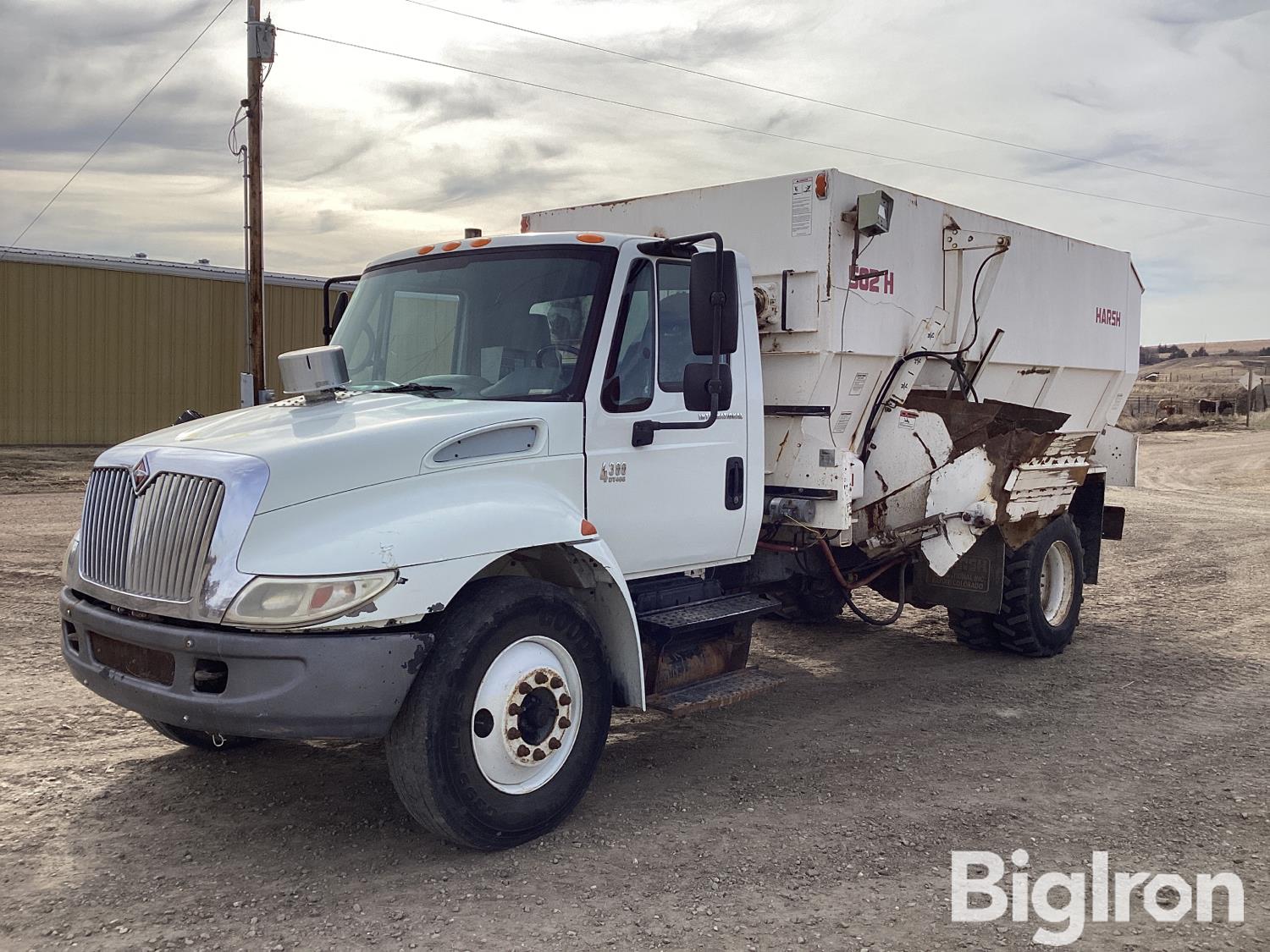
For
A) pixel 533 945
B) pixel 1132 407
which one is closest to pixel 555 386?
pixel 533 945

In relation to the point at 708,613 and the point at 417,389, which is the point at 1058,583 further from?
the point at 417,389

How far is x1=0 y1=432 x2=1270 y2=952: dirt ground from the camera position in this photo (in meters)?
3.88

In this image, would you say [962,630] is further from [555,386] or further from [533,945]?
[533,945]

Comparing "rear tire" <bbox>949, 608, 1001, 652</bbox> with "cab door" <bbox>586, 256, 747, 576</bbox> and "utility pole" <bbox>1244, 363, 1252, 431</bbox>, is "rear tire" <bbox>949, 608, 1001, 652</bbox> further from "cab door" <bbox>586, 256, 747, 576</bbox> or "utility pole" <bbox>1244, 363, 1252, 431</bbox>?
"utility pole" <bbox>1244, 363, 1252, 431</bbox>

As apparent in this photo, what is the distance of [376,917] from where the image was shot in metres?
3.92

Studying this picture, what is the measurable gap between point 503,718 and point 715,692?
1399 mm

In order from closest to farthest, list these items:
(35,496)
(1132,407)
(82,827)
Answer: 1. (82,827)
2. (35,496)
3. (1132,407)

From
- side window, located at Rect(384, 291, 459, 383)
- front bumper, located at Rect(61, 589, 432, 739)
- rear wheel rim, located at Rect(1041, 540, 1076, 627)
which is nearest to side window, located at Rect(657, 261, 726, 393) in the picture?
side window, located at Rect(384, 291, 459, 383)

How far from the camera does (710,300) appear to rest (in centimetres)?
479

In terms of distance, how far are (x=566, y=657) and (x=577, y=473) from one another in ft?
2.67

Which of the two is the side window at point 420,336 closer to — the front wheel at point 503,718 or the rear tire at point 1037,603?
the front wheel at point 503,718

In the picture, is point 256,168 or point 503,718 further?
point 256,168

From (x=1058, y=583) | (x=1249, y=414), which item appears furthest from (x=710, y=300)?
(x=1249, y=414)

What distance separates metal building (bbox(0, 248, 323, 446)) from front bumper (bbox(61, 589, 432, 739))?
19.3m
